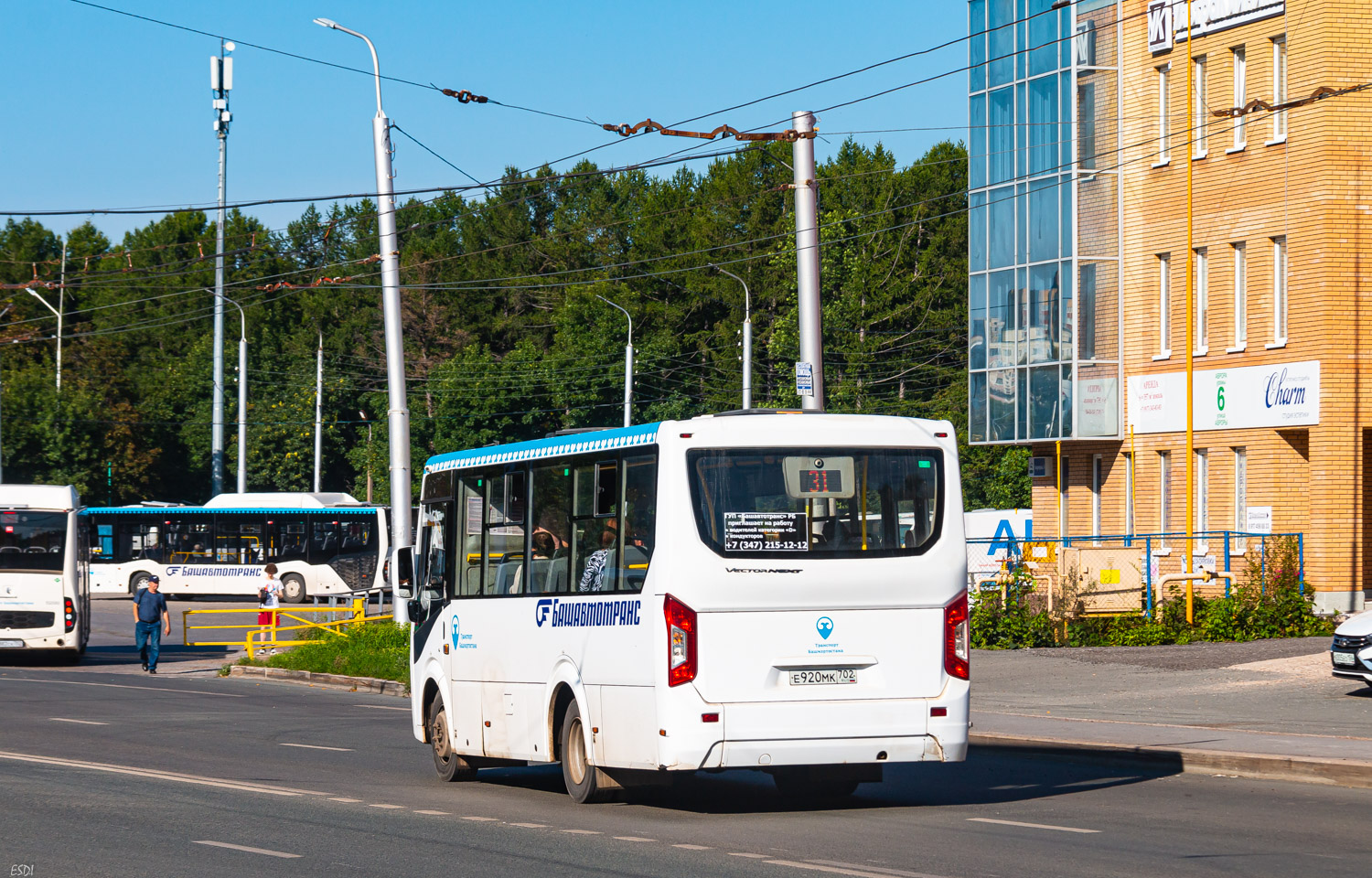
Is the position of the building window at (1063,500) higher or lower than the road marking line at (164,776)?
higher

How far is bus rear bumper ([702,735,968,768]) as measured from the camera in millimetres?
11531

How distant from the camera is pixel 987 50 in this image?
121 ft

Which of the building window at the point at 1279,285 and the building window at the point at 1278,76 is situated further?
the building window at the point at 1279,285

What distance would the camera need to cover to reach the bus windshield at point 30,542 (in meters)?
31.8

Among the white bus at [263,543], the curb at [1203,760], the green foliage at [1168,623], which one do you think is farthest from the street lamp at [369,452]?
the curb at [1203,760]

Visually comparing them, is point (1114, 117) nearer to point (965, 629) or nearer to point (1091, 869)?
point (965, 629)

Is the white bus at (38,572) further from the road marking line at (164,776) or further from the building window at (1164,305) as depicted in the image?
the building window at (1164,305)

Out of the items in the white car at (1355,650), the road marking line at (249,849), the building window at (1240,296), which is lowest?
the road marking line at (249,849)

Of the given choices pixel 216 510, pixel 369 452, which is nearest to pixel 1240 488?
pixel 216 510

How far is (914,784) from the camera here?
1403 centimetres

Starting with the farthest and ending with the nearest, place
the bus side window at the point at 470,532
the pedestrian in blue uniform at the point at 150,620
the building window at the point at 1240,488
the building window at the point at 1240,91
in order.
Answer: the building window at the point at 1240,488
the building window at the point at 1240,91
the pedestrian in blue uniform at the point at 150,620
the bus side window at the point at 470,532

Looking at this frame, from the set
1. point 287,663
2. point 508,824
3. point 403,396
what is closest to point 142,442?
point 287,663

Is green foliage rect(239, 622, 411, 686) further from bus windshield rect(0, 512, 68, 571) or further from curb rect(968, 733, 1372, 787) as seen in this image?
curb rect(968, 733, 1372, 787)

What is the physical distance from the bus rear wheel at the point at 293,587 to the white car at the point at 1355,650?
3825cm
